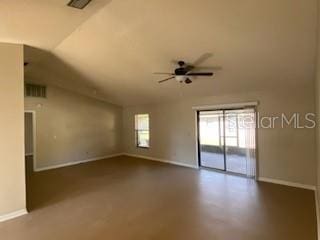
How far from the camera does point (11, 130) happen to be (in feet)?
12.3

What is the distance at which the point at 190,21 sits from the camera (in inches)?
126

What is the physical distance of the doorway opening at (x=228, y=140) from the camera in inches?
223

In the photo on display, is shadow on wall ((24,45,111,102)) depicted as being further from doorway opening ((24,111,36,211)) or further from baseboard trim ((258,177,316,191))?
baseboard trim ((258,177,316,191))

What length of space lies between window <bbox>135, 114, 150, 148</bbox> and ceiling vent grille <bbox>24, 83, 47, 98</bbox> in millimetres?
3609

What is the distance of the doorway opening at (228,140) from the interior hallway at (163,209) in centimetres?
48

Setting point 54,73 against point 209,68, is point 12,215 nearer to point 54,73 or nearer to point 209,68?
point 54,73

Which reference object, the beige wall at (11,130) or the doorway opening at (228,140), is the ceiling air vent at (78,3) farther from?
the doorway opening at (228,140)

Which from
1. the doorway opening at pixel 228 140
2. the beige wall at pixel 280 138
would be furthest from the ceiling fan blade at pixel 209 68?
the doorway opening at pixel 228 140

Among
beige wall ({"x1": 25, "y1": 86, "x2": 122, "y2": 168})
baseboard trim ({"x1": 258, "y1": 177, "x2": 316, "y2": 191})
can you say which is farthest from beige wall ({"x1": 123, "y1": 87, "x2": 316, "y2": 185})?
beige wall ({"x1": 25, "y1": 86, "x2": 122, "y2": 168})

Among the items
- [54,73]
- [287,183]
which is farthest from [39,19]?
[287,183]

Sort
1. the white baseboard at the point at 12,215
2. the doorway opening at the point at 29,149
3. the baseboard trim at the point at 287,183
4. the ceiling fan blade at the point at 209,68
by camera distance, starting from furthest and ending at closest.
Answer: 1. the doorway opening at the point at 29,149
2. the baseboard trim at the point at 287,183
3. the ceiling fan blade at the point at 209,68
4. the white baseboard at the point at 12,215

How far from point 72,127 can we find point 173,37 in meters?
5.86

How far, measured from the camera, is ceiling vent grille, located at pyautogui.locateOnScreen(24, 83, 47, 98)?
6.88m

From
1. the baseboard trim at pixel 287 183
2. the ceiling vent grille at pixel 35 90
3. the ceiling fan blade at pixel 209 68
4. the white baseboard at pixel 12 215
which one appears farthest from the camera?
the ceiling vent grille at pixel 35 90
